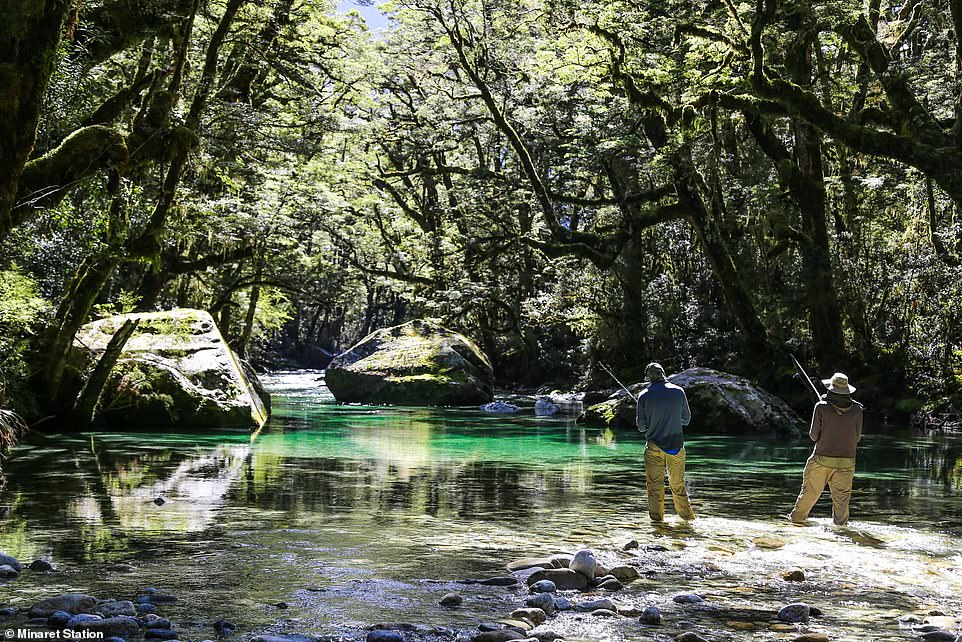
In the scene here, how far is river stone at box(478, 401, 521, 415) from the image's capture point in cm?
2628

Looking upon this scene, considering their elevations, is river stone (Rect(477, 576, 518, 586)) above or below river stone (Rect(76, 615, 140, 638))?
below

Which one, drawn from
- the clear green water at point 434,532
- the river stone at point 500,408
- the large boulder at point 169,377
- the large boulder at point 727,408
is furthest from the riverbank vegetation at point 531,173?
the river stone at point 500,408

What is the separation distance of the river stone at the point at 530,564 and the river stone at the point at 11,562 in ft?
11.3

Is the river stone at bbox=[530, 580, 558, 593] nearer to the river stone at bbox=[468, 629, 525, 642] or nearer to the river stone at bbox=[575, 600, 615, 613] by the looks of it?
the river stone at bbox=[575, 600, 615, 613]

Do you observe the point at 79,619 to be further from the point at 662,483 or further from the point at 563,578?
the point at 662,483

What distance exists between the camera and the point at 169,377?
60.2 feet

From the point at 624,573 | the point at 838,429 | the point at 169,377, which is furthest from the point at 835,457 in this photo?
the point at 169,377

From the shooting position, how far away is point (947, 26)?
20.2 m

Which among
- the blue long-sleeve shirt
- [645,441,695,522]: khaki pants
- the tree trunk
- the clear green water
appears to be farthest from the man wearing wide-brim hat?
the tree trunk

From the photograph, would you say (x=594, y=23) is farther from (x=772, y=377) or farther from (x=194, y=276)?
(x=194, y=276)

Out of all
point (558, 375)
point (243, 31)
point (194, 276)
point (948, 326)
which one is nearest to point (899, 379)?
point (948, 326)

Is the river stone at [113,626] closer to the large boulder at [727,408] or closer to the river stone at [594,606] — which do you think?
the river stone at [594,606]

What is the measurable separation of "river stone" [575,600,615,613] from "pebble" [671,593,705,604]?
481 millimetres

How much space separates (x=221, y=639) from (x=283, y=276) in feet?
81.5
